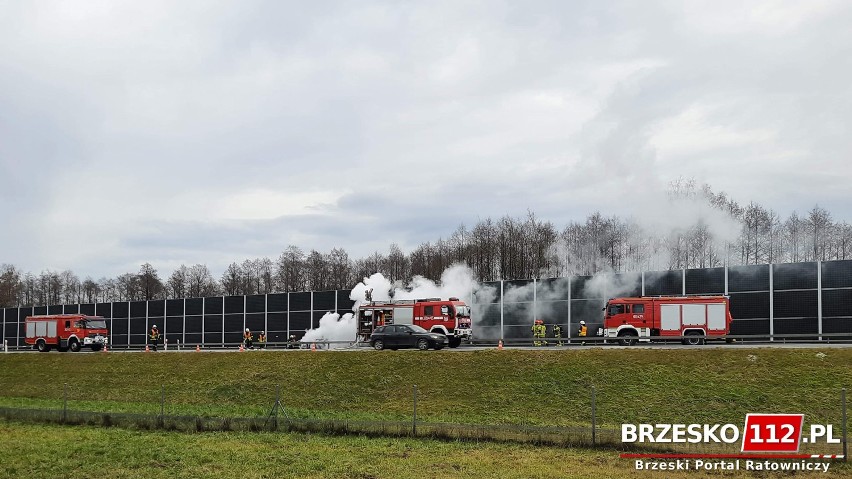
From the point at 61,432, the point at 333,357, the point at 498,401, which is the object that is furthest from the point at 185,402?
the point at 498,401

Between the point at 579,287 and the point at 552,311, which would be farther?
the point at 552,311

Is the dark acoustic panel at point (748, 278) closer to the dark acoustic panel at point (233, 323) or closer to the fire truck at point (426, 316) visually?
the fire truck at point (426, 316)

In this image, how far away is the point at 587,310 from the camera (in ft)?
192

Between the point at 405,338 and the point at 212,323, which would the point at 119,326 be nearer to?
the point at 212,323

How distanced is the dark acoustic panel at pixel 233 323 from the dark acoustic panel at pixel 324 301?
9.65 meters

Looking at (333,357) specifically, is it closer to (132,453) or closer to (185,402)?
(185,402)

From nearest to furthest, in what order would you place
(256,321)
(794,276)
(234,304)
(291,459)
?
(291,459)
(794,276)
(256,321)
(234,304)

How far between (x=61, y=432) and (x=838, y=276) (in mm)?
46559

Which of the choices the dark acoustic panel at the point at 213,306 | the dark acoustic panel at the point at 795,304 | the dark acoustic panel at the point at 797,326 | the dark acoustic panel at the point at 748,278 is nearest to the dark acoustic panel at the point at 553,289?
the dark acoustic panel at the point at 748,278

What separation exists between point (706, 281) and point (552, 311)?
11.9 meters

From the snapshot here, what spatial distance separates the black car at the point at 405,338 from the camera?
43000 millimetres

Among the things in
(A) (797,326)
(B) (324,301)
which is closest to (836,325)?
(A) (797,326)

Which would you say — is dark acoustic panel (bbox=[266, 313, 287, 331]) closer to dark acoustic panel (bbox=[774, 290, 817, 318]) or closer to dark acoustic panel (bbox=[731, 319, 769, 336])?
dark acoustic panel (bbox=[731, 319, 769, 336])

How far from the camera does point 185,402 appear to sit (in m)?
36.7
